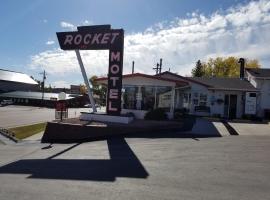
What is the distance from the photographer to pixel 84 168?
426 inches

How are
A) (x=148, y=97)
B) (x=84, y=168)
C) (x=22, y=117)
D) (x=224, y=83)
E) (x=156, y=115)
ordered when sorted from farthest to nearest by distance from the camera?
(x=22, y=117) → (x=224, y=83) → (x=148, y=97) → (x=156, y=115) → (x=84, y=168)

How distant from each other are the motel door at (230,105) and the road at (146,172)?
16312 mm

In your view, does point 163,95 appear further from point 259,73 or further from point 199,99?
point 259,73

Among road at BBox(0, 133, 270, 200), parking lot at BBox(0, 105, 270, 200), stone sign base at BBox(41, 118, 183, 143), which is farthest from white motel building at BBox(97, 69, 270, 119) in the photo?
road at BBox(0, 133, 270, 200)

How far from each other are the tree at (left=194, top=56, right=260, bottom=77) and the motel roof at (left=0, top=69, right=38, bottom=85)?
2172 inches

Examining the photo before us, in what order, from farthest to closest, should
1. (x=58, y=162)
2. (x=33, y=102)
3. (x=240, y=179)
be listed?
(x=33, y=102)
(x=58, y=162)
(x=240, y=179)

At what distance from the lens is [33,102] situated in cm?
8138

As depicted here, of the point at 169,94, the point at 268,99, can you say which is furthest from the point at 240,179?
the point at 268,99

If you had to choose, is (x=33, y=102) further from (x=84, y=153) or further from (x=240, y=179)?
(x=240, y=179)

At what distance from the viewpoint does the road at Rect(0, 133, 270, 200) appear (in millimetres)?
7789

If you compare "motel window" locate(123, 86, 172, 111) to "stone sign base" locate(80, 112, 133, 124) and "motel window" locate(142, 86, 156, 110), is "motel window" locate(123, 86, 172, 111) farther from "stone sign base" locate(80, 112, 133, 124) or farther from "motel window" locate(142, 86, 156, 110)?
"stone sign base" locate(80, 112, 133, 124)

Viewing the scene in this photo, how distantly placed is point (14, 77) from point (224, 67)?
202 feet

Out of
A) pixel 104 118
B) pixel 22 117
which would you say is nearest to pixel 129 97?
pixel 104 118

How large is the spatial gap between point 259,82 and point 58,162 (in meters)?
25.1
